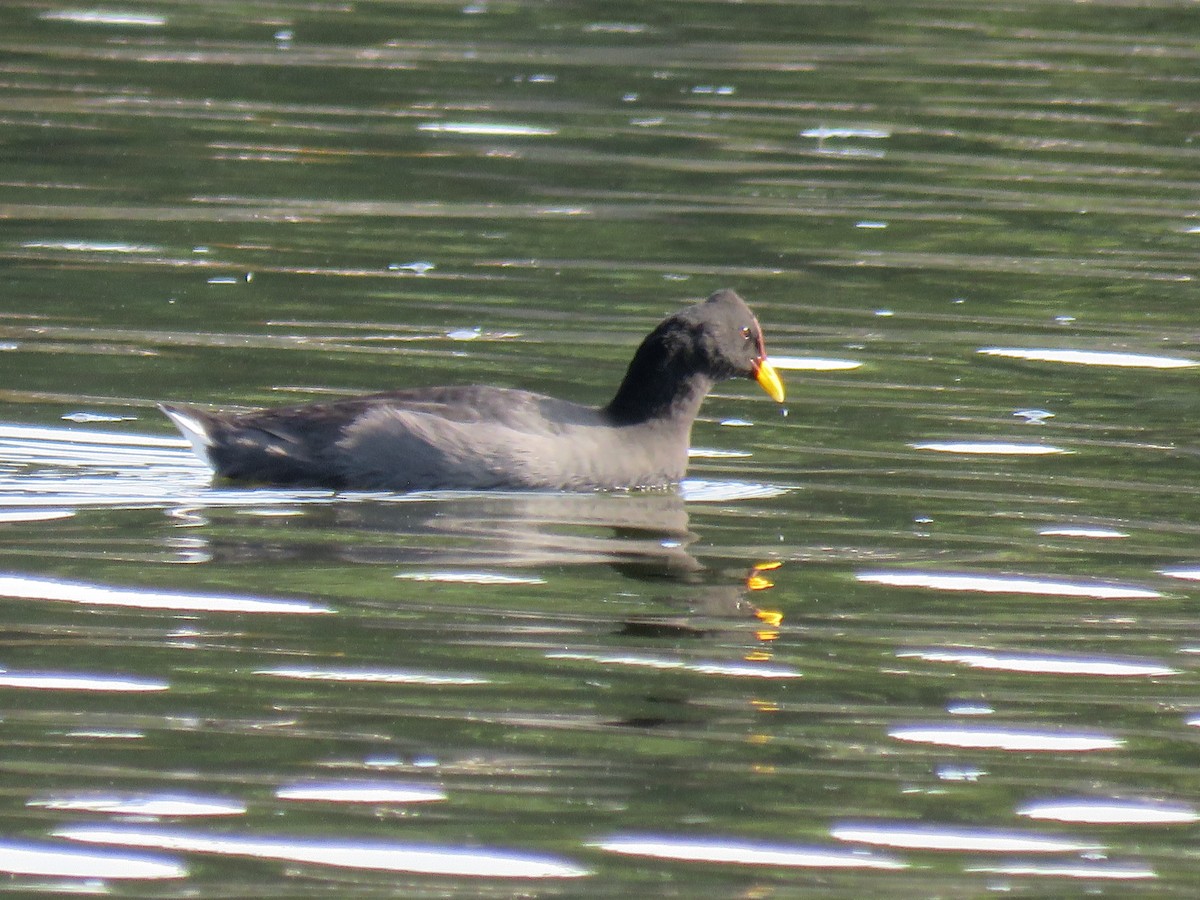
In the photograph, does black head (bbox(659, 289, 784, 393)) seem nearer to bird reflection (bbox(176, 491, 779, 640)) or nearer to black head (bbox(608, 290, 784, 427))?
black head (bbox(608, 290, 784, 427))

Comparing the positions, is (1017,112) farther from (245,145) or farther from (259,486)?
(259,486)

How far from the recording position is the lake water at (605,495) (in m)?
5.98

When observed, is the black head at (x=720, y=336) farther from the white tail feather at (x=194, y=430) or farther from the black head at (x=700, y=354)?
the white tail feather at (x=194, y=430)

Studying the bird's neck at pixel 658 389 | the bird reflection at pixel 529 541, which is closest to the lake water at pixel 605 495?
the bird reflection at pixel 529 541

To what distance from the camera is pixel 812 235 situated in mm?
14141

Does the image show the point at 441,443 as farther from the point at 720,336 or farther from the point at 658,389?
the point at 720,336

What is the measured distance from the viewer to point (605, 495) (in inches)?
388

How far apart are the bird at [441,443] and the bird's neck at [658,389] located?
0.02 metres

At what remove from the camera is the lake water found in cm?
598

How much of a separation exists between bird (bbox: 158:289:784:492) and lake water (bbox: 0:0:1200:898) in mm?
144

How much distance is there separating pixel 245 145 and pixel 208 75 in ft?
6.77

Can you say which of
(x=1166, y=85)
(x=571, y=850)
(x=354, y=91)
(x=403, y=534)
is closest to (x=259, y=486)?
(x=403, y=534)

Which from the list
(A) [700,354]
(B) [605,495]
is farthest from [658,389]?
(B) [605,495]

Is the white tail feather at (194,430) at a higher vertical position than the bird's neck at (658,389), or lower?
lower
